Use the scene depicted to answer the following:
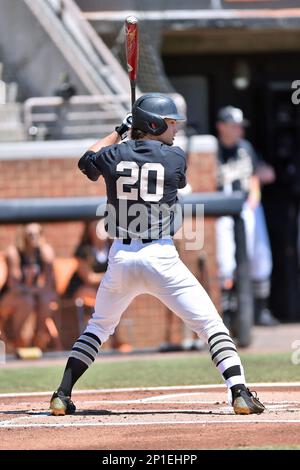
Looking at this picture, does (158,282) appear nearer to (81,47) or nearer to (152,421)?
(152,421)

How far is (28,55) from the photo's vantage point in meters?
14.4

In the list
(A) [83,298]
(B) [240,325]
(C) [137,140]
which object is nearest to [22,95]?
(A) [83,298]

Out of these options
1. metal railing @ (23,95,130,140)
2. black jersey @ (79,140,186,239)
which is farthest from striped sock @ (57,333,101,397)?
metal railing @ (23,95,130,140)

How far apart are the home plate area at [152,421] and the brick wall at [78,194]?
4.23 m

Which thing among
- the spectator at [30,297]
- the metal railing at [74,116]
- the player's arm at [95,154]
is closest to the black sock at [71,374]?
the player's arm at [95,154]

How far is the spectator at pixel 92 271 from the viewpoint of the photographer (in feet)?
42.6

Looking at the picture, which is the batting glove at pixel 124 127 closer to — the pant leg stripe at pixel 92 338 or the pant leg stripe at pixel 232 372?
the pant leg stripe at pixel 92 338

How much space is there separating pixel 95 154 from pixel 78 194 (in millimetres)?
5910

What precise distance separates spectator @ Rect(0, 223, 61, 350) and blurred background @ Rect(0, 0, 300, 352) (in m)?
0.01

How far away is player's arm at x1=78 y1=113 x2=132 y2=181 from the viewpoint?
24.7 ft

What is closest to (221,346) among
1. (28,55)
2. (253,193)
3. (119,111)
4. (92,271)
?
(92,271)

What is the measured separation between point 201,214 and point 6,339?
7.49 ft

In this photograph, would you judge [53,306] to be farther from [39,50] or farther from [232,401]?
[232,401]

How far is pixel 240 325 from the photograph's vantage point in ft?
41.6
